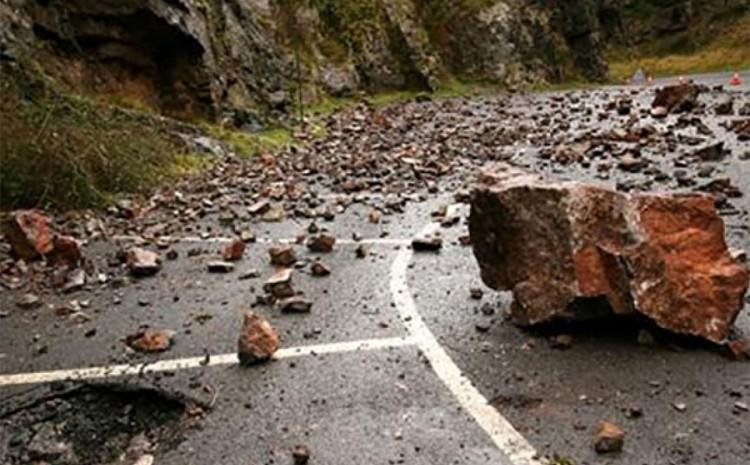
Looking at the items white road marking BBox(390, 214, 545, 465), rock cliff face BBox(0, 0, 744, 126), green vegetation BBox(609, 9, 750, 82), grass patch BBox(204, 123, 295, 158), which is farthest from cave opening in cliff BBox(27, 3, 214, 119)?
green vegetation BBox(609, 9, 750, 82)

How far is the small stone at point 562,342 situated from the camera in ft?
17.5

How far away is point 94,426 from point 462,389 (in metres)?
2.12

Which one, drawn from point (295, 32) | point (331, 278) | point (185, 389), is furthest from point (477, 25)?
point (185, 389)

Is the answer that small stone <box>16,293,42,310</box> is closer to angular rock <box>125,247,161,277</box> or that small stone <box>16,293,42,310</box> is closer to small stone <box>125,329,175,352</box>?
angular rock <box>125,247,161,277</box>

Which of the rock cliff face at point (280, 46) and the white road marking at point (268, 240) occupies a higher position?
the rock cliff face at point (280, 46)

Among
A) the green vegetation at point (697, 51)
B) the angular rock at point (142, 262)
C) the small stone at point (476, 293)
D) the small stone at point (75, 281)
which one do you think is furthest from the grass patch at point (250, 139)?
the green vegetation at point (697, 51)

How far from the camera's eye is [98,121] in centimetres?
1198

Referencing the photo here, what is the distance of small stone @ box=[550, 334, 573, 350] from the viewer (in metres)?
5.34

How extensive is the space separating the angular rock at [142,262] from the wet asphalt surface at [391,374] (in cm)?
15

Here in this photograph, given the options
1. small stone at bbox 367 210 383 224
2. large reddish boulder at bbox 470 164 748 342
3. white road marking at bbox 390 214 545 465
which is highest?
large reddish boulder at bbox 470 164 748 342

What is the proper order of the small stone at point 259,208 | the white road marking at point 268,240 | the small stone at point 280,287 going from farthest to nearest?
the small stone at point 259,208 < the white road marking at point 268,240 < the small stone at point 280,287

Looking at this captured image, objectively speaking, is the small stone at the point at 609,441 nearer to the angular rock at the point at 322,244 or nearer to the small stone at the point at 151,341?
the small stone at the point at 151,341

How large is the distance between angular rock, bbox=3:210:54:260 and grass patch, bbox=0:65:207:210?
Answer: 1.74 metres

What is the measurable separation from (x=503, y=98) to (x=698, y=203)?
24.3m
